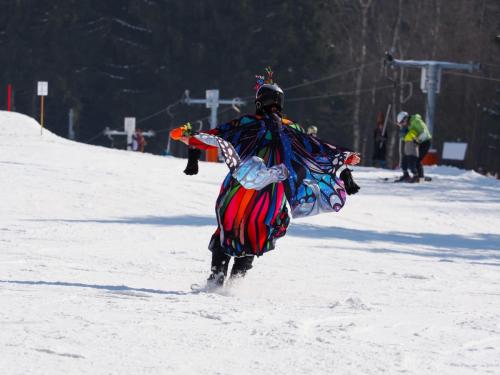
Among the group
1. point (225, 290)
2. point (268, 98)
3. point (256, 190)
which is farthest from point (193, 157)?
point (225, 290)

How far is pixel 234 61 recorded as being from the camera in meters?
59.7

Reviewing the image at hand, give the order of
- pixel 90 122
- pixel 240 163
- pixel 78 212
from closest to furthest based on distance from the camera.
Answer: pixel 240 163, pixel 78 212, pixel 90 122

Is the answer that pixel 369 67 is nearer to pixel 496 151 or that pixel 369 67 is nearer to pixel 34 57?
pixel 496 151

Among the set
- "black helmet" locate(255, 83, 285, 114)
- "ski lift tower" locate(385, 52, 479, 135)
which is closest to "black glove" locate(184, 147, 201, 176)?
"black helmet" locate(255, 83, 285, 114)

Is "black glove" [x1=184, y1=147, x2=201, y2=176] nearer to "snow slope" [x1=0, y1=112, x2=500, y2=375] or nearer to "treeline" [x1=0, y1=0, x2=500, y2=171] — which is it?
"snow slope" [x1=0, y1=112, x2=500, y2=375]

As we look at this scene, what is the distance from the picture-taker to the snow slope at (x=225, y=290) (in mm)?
5453

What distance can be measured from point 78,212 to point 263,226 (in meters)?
7.23

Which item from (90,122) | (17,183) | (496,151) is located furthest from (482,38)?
(17,183)

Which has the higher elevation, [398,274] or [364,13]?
[364,13]

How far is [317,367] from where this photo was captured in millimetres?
5285

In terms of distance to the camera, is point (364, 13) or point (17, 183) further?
point (364, 13)

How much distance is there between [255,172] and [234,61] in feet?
172

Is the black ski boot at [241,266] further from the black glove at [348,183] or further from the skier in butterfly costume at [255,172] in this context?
the black glove at [348,183]

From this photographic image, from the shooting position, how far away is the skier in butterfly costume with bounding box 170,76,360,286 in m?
7.70
